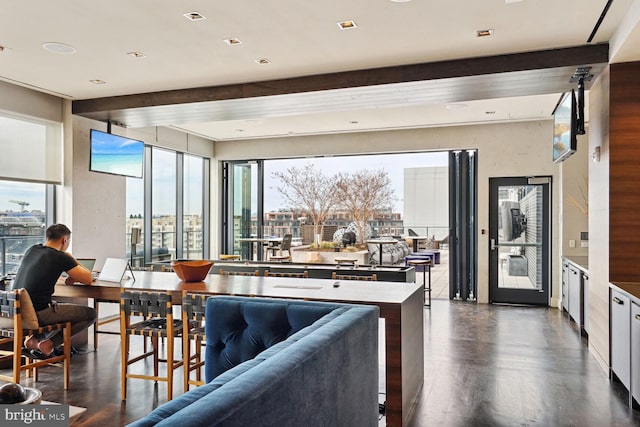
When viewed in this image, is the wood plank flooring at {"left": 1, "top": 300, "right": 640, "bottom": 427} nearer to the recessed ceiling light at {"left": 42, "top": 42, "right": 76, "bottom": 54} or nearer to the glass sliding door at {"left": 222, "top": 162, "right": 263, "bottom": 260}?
the recessed ceiling light at {"left": 42, "top": 42, "right": 76, "bottom": 54}

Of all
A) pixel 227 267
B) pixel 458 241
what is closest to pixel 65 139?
pixel 227 267

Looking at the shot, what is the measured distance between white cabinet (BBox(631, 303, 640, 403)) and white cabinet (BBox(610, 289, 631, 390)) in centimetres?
8

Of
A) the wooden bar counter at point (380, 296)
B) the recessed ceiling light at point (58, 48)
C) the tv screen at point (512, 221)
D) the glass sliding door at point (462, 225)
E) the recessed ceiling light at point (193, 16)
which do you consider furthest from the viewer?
the glass sliding door at point (462, 225)

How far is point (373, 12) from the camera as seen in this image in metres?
3.88

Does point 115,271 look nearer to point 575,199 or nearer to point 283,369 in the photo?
point 283,369

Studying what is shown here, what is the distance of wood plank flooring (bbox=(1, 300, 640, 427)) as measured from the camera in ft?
11.5

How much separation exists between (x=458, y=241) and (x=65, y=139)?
6.64 meters

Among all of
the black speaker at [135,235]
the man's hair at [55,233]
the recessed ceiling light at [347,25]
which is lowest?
the black speaker at [135,235]

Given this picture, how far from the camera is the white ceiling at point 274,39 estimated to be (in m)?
3.80

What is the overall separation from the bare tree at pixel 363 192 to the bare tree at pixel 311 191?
0.98 feet

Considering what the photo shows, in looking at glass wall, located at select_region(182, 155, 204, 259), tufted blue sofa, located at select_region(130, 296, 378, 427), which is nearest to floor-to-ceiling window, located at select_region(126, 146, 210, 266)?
glass wall, located at select_region(182, 155, 204, 259)

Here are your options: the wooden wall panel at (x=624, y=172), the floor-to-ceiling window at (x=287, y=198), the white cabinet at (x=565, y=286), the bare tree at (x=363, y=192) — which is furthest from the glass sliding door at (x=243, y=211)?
the wooden wall panel at (x=624, y=172)

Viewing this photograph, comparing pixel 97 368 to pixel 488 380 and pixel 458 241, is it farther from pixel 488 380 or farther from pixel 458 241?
pixel 458 241

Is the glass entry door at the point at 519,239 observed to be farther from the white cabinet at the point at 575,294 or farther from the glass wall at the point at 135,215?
the glass wall at the point at 135,215
